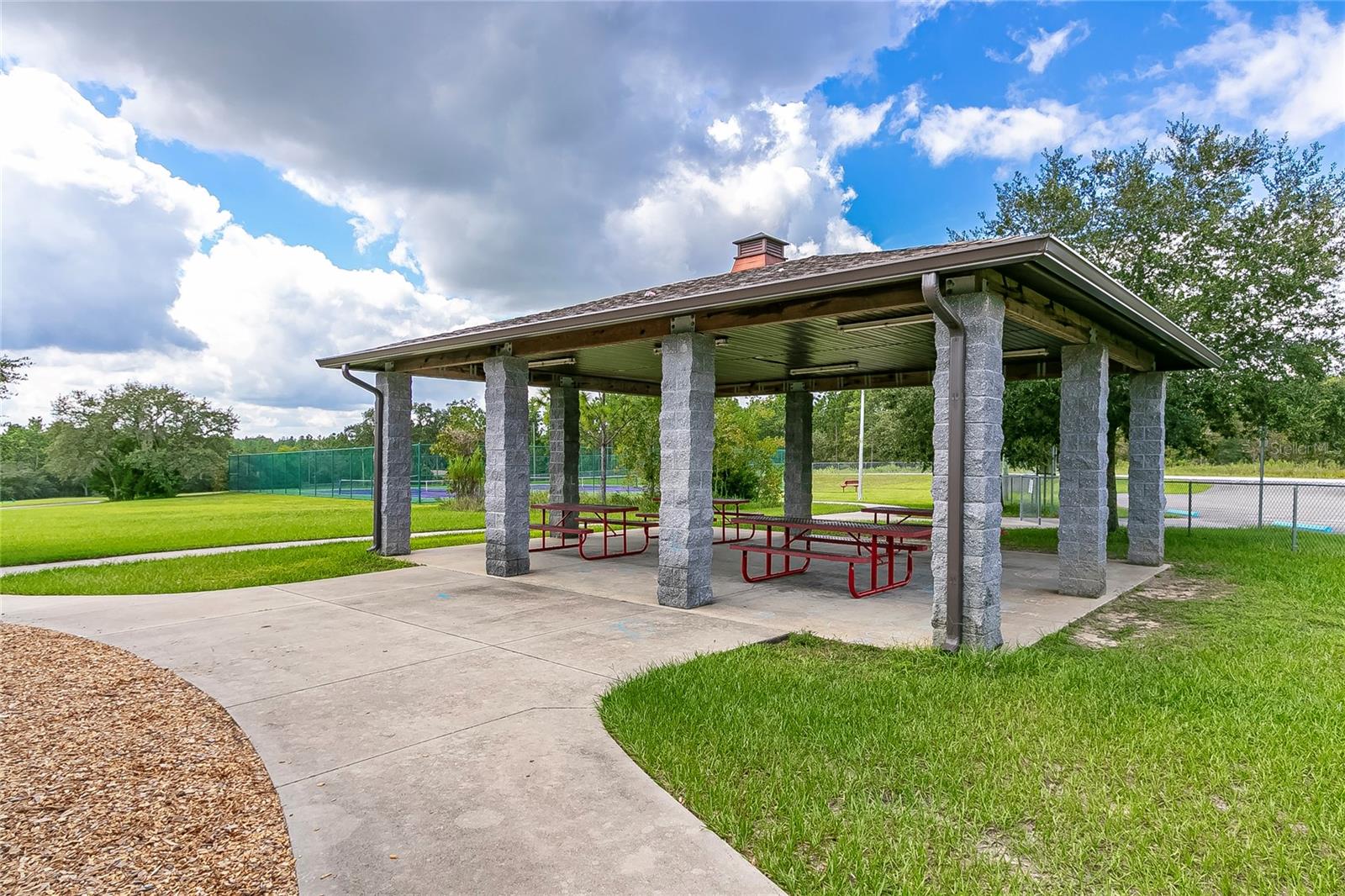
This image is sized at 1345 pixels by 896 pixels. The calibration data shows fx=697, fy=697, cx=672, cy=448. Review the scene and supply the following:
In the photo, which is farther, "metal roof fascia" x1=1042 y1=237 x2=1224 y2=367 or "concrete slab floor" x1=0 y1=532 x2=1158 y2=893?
"metal roof fascia" x1=1042 y1=237 x2=1224 y2=367

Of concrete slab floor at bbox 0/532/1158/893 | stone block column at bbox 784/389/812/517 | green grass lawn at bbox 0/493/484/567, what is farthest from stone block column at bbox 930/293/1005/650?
green grass lawn at bbox 0/493/484/567

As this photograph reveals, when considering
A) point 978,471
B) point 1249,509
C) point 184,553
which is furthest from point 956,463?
point 1249,509

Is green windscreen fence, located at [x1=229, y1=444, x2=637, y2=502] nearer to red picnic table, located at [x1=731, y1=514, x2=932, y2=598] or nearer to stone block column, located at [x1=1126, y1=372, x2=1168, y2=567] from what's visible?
red picnic table, located at [x1=731, y1=514, x2=932, y2=598]

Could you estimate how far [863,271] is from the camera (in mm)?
5227

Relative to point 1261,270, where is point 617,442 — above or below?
below

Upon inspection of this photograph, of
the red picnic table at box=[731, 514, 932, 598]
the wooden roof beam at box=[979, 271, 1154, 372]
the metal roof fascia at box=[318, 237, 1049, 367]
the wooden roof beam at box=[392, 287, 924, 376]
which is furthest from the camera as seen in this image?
the red picnic table at box=[731, 514, 932, 598]

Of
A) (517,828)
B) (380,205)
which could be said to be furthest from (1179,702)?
(380,205)

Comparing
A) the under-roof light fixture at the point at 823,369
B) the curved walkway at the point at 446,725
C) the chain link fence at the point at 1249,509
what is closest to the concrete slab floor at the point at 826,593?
the curved walkway at the point at 446,725

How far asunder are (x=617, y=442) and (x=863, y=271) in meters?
14.8

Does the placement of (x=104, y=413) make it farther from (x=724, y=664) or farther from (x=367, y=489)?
(x=724, y=664)

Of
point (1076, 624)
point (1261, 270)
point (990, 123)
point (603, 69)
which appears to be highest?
point (990, 123)

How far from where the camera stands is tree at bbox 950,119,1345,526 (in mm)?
11836

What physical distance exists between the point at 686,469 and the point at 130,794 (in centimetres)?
501

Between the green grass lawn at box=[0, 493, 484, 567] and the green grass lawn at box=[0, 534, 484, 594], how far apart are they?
2019 millimetres
